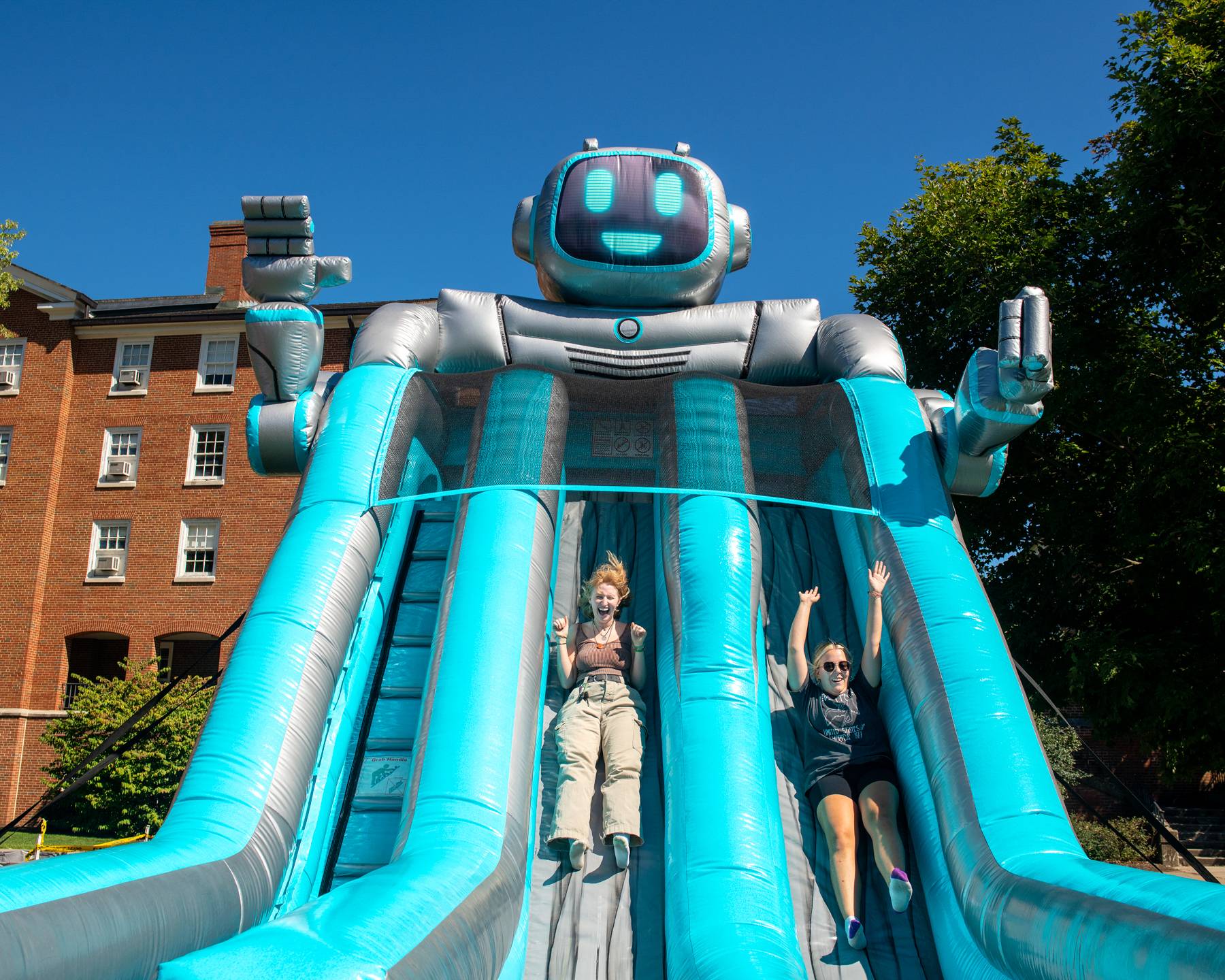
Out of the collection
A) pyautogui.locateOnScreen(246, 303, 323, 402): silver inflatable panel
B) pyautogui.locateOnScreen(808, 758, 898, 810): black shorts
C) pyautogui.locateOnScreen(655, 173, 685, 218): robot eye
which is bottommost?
pyautogui.locateOnScreen(808, 758, 898, 810): black shorts

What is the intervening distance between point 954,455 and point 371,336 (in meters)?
2.70

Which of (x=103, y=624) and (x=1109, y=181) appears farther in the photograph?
(x=103, y=624)

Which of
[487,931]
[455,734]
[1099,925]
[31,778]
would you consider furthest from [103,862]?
[31,778]

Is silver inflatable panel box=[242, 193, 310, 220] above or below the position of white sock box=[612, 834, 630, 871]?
above

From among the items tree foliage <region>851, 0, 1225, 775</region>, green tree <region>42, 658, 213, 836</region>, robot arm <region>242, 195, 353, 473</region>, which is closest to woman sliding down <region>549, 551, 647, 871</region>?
robot arm <region>242, 195, 353, 473</region>

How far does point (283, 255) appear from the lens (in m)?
5.20

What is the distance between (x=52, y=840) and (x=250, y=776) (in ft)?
44.5

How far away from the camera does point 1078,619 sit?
1195cm

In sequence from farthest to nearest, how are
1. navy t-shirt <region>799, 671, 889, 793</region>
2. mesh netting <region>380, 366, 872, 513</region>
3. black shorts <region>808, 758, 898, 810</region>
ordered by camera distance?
mesh netting <region>380, 366, 872, 513</region>
navy t-shirt <region>799, 671, 889, 793</region>
black shorts <region>808, 758, 898, 810</region>

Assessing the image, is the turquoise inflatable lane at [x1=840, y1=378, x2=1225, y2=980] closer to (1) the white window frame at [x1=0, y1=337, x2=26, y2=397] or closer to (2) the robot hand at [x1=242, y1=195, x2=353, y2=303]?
(2) the robot hand at [x1=242, y1=195, x2=353, y2=303]

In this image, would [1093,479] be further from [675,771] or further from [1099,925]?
[1099,925]

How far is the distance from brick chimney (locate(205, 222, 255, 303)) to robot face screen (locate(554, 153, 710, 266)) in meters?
18.0

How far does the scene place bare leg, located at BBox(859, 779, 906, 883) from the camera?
157 inches

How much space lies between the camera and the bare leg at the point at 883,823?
3.99 m
